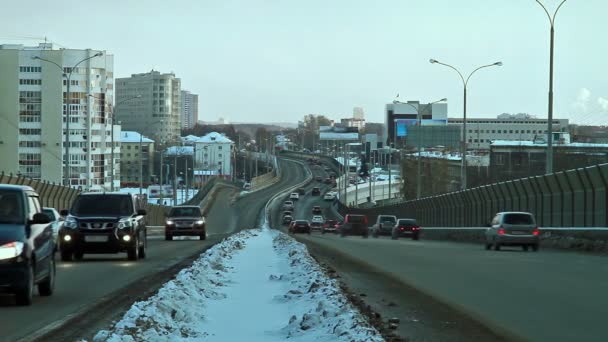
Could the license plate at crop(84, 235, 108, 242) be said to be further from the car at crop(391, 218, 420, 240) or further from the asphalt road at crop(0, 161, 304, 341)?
the car at crop(391, 218, 420, 240)

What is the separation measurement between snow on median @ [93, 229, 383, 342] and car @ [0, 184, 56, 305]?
1828mm

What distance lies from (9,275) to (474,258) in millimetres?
20668

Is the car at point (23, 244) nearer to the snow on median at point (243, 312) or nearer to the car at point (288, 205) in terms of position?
the snow on median at point (243, 312)

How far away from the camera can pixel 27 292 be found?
1413 centimetres

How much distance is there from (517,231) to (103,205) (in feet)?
58.9

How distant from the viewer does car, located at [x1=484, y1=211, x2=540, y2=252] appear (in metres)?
38.8

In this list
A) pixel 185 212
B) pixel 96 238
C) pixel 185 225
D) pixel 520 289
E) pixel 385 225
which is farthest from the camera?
pixel 385 225

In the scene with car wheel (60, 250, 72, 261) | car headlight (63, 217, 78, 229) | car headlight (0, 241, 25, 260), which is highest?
car headlight (0, 241, 25, 260)

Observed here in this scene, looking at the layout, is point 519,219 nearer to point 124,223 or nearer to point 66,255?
point 124,223

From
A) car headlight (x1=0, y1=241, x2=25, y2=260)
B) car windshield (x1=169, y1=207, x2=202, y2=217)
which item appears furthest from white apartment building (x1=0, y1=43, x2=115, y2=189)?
car headlight (x1=0, y1=241, x2=25, y2=260)

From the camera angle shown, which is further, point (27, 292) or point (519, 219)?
point (519, 219)

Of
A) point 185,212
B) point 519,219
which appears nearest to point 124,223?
point 519,219

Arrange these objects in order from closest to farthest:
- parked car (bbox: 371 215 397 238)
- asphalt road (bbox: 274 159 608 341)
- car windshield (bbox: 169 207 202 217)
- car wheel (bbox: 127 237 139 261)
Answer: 1. asphalt road (bbox: 274 159 608 341)
2. car wheel (bbox: 127 237 139 261)
3. car windshield (bbox: 169 207 202 217)
4. parked car (bbox: 371 215 397 238)

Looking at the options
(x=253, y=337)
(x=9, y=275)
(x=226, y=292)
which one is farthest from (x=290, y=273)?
(x=253, y=337)
